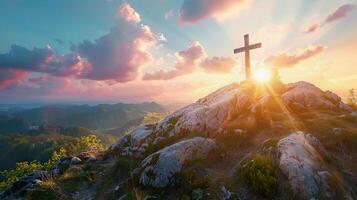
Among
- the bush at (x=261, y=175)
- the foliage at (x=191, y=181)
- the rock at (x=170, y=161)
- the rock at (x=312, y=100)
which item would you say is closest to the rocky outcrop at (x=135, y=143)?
the rock at (x=170, y=161)

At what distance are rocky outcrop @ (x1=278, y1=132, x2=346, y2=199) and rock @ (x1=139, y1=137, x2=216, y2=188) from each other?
18.7ft

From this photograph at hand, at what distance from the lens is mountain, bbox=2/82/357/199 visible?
12.2 m

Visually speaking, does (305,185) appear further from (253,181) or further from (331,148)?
(331,148)

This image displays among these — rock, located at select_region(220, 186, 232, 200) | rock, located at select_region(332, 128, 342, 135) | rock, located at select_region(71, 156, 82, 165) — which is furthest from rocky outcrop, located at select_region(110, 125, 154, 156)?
rock, located at select_region(332, 128, 342, 135)

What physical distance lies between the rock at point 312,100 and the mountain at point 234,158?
10 cm

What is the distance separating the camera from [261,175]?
39.9 feet

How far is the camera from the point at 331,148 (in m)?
14.9

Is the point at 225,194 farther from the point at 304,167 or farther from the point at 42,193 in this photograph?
the point at 42,193

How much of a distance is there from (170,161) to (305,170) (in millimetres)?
8277

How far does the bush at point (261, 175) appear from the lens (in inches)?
464

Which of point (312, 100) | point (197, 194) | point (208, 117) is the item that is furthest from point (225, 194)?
point (312, 100)

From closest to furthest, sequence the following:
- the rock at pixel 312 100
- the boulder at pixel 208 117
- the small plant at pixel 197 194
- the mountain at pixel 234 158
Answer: the mountain at pixel 234 158
the small plant at pixel 197 194
the boulder at pixel 208 117
the rock at pixel 312 100

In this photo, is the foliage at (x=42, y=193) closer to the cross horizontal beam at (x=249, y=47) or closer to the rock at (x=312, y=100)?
the rock at (x=312, y=100)

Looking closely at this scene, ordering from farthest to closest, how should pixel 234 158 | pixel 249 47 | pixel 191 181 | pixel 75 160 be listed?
1. pixel 249 47
2. pixel 75 160
3. pixel 234 158
4. pixel 191 181
